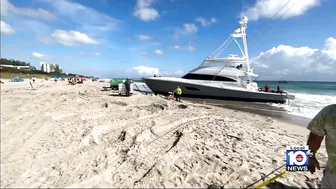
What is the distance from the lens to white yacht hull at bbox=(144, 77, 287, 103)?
19344 millimetres

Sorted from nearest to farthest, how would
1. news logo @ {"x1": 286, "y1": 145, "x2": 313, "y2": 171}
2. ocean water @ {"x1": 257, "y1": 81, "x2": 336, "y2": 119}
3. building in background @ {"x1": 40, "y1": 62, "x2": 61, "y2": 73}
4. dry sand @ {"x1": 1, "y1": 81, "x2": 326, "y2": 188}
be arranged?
news logo @ {"x1": 286, "y1": 145, "x2": 313, "y2": 171}, dry sand @ {"x1": 1, "y1": 81, "x2": 326, "y2": 188}, ocean water @ {"x1": 257, "y1": 81, "x2": 336, "y2": 119}, building in background @ {"x1": 40, "y1": 62, "x2": 61, "y2": 73}

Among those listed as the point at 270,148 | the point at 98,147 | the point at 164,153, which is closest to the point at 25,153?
the point at 98,147

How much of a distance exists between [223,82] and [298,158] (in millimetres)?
18650

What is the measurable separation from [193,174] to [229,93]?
1661cm

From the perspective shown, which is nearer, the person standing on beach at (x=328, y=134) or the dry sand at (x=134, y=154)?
the person standing on beach at (x=328, y=134)

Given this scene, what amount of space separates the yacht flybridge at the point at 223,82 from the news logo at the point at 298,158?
17211 mm

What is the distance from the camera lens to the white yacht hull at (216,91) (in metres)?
19.3

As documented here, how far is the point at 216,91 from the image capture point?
19.4m

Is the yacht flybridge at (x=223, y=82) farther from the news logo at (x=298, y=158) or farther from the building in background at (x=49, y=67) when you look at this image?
the building in background at (x=49, y=67)

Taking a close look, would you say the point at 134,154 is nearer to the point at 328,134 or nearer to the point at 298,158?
the point at 298,158

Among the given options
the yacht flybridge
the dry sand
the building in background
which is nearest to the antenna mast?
the yacht flybridge

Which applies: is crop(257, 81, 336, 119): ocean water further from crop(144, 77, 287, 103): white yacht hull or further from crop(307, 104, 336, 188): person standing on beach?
crop(307, 104, 336, 188): person standing on beach

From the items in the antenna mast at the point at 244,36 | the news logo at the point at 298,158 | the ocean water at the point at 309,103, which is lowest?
the ocean water at the point at 309,103

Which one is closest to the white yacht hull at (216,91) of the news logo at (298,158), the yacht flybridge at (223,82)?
the yacht flybridge at (223,82)
